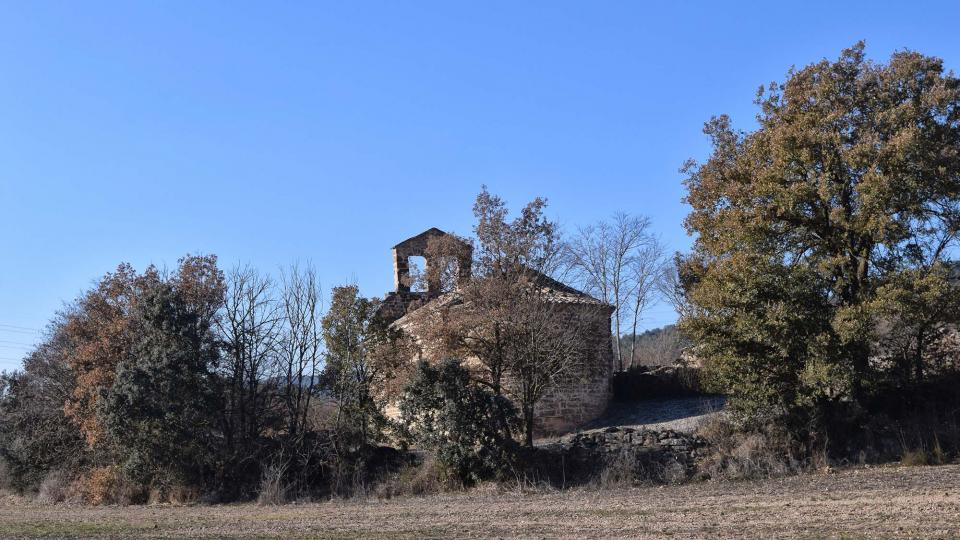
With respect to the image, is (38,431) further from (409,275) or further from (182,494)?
(409,275)

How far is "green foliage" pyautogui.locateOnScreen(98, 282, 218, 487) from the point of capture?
23922 millimetres

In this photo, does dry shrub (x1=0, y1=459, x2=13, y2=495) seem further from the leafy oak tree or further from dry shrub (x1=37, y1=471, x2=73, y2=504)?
the leafy oak tree

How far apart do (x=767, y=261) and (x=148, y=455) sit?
664 inches

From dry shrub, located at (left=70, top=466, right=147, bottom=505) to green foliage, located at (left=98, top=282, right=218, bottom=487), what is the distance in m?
0.56

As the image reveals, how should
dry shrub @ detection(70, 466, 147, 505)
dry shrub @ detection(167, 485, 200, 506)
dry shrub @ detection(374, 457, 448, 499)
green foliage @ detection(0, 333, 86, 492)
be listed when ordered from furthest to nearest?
green foliage @ detection(0, 333, 86, 492), dry shrub @ detection(70, 466, 147, 505), dry shrub @ detection(167, 485, 200, 506), dry shrub @ detection(374, 457, 448, 499)

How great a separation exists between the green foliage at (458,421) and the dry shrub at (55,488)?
11351 mm

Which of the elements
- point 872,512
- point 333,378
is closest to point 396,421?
point 333,378

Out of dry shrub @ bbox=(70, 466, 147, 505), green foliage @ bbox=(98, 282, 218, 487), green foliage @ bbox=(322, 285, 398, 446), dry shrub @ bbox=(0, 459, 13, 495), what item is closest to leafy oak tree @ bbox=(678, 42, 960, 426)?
green foliage @ bbox=(322, 285, 398, 446)

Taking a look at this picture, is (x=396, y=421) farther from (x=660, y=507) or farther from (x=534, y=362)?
(x=660, y=507)

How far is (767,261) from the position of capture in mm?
21594

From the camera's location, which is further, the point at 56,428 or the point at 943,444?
the point at 56,428

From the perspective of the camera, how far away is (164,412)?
24.1 m

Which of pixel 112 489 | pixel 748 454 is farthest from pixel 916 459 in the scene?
pixel 112 489

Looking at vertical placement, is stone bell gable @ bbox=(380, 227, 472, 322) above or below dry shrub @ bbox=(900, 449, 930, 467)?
above
